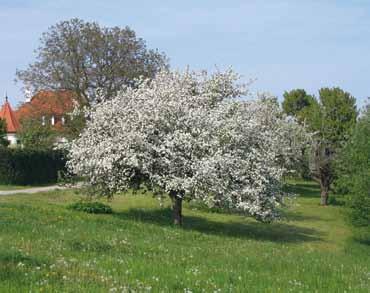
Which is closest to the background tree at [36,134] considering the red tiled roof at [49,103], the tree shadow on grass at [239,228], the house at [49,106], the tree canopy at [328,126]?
the house at [49,106]

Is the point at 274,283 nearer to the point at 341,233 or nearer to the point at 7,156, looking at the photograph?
the point at 341,233

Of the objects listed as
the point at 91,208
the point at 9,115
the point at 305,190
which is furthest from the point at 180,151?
the point at 9,115

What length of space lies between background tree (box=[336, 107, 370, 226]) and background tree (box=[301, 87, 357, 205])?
12.1ft

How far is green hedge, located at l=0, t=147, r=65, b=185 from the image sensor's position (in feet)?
123

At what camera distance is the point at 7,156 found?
37312 millimetres

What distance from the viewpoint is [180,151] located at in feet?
74.3

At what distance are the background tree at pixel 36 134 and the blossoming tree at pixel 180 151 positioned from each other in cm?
2534

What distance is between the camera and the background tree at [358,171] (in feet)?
97.2

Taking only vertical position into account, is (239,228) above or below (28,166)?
below

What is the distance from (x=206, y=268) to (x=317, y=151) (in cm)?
3702

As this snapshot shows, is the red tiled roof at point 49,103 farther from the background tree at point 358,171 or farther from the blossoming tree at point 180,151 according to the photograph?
the blossoming tree at point 180,151

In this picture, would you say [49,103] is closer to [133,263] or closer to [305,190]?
[305,190]

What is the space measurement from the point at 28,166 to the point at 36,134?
34.8 feet

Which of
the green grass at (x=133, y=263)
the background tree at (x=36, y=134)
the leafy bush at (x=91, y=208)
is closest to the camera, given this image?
the green grass at (x=133, y=263)
